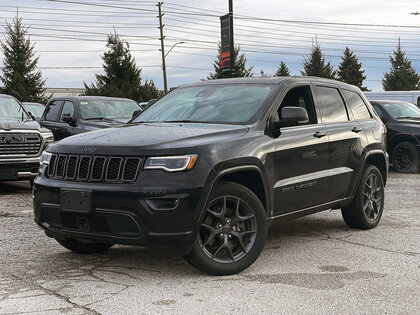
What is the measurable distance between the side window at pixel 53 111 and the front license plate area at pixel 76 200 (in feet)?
28.4

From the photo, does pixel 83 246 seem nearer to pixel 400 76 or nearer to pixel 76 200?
pixel 76 200

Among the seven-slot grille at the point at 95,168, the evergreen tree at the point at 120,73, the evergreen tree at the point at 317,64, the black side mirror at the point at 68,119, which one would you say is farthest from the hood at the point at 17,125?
the evergreen tree at the point at 317,64

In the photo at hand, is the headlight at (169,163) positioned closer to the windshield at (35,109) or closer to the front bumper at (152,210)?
the front bumper at (152,210)

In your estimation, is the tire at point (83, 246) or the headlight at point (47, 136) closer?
the tire at point (83, 246)

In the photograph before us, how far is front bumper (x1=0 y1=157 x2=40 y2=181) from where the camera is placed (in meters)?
9.87

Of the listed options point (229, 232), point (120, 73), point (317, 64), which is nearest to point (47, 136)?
point (229, 232)

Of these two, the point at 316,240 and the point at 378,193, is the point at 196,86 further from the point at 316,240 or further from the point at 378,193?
the point at 378,193

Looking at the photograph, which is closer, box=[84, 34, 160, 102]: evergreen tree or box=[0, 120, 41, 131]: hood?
box=[0, 120, 41, 131]: hood

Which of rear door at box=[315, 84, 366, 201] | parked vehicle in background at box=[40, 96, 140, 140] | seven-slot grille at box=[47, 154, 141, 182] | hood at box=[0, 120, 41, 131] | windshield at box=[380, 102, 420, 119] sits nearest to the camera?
seven-slot grille at box=[47, 154, 141, 182]

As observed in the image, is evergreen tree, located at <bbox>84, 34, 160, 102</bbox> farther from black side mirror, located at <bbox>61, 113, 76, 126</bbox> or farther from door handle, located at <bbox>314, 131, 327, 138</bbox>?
door handle, located at <bbox>314, 131, 327, 138</bbox>

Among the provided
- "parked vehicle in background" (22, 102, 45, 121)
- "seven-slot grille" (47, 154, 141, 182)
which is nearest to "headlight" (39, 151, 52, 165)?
"seven-slot grille" (47, 154, 141, 182)

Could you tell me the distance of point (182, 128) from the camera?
5250mm

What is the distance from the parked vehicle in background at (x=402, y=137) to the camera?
13.9m

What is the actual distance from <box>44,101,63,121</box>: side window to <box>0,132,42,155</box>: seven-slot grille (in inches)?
114
